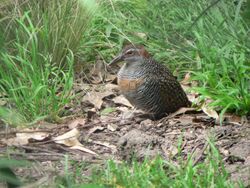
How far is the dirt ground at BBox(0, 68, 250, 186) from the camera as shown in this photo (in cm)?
438

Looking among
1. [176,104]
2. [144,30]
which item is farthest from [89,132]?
[144,30]

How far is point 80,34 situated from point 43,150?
2.05 meters

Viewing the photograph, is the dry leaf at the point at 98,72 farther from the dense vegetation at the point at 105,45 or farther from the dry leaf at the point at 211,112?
the dry leaf at the point at 211,112

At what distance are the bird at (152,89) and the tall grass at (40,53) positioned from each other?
0.52 m

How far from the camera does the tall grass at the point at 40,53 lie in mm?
5355

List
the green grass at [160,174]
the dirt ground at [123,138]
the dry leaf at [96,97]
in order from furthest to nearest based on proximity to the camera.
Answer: the dry leaf at [96,97] → the dirt ground at [123,138] → the green grass at [160,174]

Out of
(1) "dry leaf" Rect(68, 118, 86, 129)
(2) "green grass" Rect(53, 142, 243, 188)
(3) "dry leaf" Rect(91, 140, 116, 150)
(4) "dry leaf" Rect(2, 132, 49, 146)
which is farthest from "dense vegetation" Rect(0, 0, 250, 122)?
(2) "green grass" Rect(53, 142, 243, 188)

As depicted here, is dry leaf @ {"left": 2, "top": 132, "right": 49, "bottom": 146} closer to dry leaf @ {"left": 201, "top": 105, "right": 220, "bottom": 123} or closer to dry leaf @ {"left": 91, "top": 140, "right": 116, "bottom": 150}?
dry leaf @ {"left": 91, "top": 140, "right": 116, "bottom": 150}

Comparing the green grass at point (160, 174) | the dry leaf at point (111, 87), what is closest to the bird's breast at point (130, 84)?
the dry leaf at point (111, 87)

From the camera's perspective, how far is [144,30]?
672 centimetres

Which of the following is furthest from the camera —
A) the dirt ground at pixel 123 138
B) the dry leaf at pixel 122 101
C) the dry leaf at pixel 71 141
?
the dry leaf at pixel 122 101

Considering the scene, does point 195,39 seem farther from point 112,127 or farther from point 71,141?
point 71,141

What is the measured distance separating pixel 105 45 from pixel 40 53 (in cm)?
112

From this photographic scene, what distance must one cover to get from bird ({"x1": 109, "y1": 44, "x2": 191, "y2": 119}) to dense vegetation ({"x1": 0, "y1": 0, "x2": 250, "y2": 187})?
0.69ft
